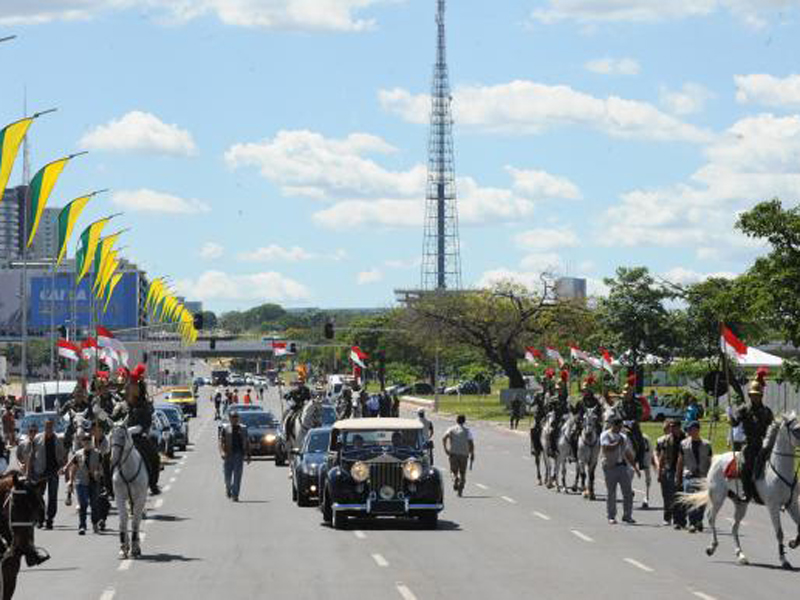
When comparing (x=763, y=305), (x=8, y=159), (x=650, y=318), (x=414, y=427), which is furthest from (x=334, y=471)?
(x=650, y=318)

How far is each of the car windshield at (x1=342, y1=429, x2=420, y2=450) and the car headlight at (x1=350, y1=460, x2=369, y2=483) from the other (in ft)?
2.04

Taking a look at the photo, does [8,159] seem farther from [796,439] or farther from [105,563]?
[796,439]

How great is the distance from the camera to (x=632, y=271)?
101562 mm

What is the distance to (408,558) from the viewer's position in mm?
24188

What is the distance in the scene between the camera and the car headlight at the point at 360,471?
2828cm

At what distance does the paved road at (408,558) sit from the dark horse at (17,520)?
18.8 ft

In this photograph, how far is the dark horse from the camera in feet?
46.3

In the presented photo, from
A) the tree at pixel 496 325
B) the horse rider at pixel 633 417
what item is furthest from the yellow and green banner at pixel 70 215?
the horse rider at pixel 633 417

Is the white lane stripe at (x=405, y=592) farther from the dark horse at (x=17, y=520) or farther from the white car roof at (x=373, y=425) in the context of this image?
the white car roof at (x=373, y=425)

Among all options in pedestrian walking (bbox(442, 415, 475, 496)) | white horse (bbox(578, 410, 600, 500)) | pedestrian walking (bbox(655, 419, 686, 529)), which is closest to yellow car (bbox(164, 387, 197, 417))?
pedestrian walking (bbox(442, 415, 475, 496))

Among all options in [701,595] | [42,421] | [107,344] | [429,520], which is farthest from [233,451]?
[107,344]

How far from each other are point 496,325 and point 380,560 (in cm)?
8423

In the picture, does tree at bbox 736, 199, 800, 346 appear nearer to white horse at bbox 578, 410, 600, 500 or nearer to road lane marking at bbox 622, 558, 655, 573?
white horse at bbox 578, 410, 600, 500

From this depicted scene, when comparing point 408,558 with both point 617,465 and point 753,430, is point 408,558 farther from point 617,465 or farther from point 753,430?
point 617,465
